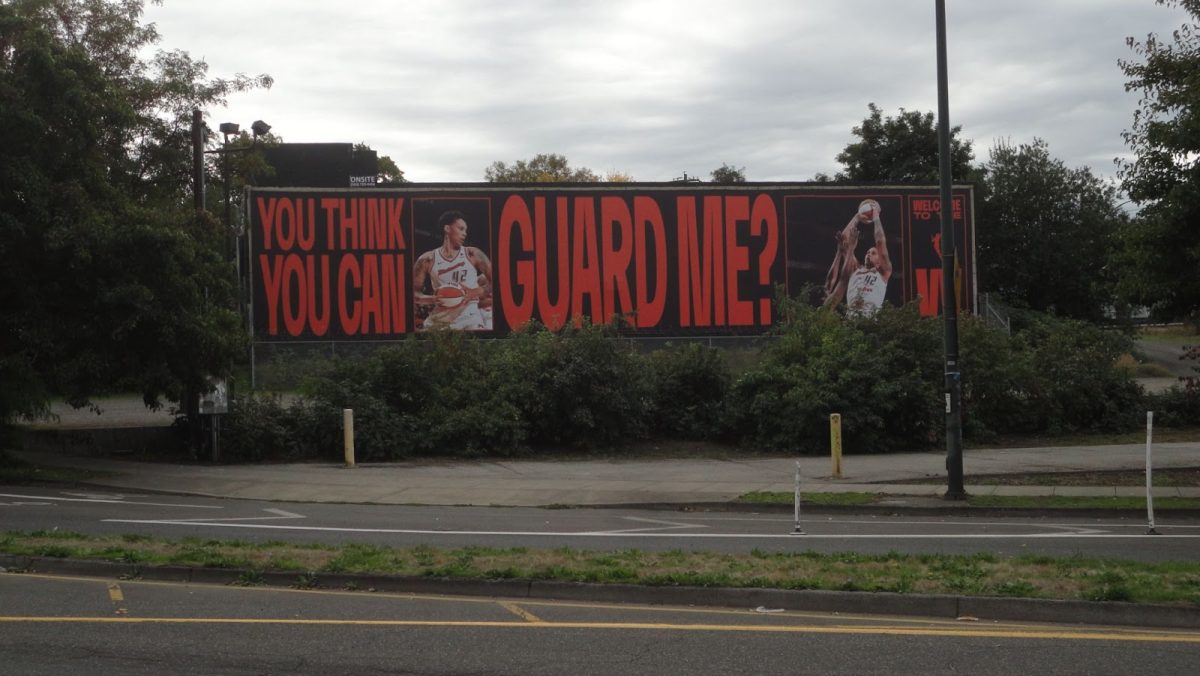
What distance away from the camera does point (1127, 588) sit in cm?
864

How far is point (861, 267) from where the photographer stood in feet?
133

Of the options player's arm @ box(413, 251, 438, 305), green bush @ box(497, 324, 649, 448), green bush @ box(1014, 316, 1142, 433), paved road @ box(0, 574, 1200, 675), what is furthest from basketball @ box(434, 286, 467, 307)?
paved road @ box(0, 574, 1200, 675)

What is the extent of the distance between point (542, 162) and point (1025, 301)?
122ft

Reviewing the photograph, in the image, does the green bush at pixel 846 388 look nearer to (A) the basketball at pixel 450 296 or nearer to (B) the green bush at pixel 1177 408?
(B) the green bush at pixel 1177 408

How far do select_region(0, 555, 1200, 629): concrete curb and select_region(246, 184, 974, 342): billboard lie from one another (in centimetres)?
2720

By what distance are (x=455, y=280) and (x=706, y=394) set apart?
13831 millimetres

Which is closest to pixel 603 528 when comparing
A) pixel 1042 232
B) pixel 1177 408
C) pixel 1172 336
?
pixel 1177 408

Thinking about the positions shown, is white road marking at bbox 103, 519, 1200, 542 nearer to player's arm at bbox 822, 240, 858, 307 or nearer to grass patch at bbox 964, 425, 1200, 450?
grass patch at bbox 964, 425, 1200, 450

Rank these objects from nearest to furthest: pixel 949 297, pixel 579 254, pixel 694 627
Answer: pixel 694 627 < pixel 949 297 < pixel 579 254

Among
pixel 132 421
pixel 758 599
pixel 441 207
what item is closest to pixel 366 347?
pixel 441 207

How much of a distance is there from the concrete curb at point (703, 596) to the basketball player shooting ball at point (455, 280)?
91.7 ft

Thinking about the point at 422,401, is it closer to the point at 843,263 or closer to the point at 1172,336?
the point at 843,263

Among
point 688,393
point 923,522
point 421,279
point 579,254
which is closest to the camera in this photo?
point 923,522

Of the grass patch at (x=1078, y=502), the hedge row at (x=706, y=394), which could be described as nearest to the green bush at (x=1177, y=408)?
the hedge row at (x=706, y=394)
